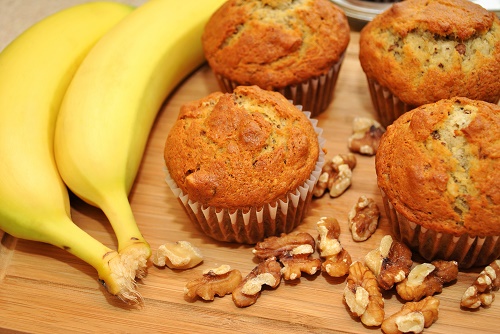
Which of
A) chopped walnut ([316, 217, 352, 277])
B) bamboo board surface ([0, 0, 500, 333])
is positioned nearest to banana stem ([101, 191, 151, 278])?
bamboo board surface ([0, 0, 500, 333])

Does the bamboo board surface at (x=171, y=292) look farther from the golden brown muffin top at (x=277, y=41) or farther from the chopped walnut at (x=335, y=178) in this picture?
the golden brown muffin top at (x=277, y=41)

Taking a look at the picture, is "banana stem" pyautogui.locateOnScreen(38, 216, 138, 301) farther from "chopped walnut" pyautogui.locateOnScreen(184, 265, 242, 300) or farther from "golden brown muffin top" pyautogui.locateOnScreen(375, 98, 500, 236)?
"golden brown muffin top" pyautogui.locateOnScreen(375, 98, 500, 236)

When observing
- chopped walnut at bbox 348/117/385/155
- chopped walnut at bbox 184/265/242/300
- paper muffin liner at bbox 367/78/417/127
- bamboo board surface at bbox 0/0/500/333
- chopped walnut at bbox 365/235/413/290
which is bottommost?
bamboo board surface at bbox 0/0/500/333

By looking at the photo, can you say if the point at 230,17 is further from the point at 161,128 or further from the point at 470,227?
the point at 470,227

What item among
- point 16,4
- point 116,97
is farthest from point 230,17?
point 16,4

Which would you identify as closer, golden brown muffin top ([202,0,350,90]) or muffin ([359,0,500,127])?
muffin ([359,0,500,127])

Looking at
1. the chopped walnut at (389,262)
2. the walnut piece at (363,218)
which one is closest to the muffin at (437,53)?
the walnut piece at (363,218)
